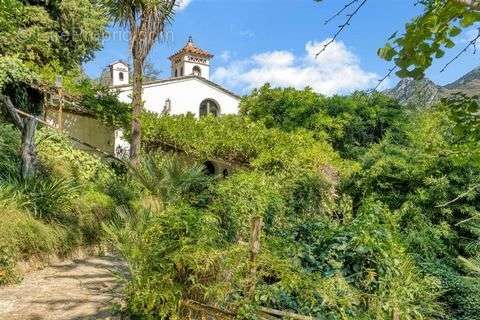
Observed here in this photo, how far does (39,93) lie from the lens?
1483 centimetres

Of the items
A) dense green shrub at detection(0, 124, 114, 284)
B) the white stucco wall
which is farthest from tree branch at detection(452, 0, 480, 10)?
the white stucco wall

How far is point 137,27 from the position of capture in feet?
36.7

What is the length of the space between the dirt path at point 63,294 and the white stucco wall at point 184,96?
1532cm

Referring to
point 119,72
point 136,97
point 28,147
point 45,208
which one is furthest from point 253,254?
point 119,72

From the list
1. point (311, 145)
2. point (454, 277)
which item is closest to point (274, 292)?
point (454, 277)

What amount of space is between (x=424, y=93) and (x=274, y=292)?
2.76 meters

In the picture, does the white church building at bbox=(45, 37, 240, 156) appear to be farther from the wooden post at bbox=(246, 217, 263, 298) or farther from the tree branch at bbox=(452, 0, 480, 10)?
the tree branch at bbox=(452, 0, 480, 10)

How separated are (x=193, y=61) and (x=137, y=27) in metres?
21.4

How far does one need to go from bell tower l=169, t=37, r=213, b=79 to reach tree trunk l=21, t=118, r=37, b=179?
23849mm

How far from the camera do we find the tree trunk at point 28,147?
27.3 ft

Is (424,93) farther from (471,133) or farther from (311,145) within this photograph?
(311,145)

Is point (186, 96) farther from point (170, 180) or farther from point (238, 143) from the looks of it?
point (170, 180)

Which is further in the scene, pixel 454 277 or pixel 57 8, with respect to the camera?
pixel 57 8

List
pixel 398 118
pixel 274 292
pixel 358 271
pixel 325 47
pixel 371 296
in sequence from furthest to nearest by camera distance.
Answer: pixel 398 118, pixel 358 271, pixel 371 296, pixel 274 292, pixel 325 47
